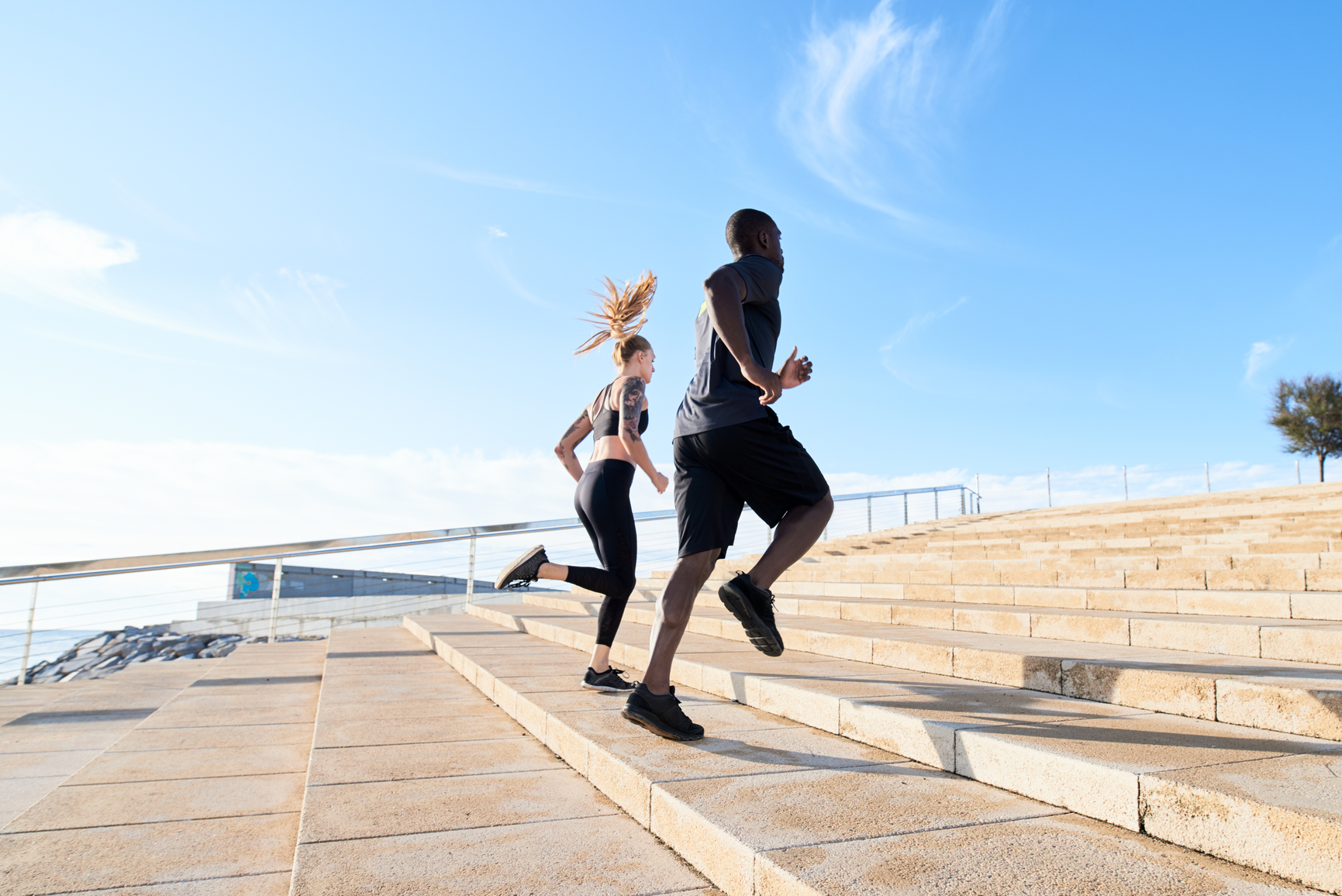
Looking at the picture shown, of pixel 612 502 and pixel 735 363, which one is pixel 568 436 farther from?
pixel 735 363

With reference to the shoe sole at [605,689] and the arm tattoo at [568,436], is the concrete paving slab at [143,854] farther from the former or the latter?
the arm tattoo at [568,436]

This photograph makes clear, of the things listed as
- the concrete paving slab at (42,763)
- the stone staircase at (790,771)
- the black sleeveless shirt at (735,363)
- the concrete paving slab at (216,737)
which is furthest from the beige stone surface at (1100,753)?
the concrete paving slab at (42,763)

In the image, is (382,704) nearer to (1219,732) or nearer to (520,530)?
(1219,732)

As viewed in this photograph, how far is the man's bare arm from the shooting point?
228 cm

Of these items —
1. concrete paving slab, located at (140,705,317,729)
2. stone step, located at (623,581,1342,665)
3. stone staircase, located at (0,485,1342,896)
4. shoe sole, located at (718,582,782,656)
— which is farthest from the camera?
concrete paving slab, located at (140,705,317,729)

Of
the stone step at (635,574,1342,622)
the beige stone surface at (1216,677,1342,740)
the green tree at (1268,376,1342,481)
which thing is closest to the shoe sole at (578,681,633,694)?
the beige stone surface at (1216,677,1342,740)

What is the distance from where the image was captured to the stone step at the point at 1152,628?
8.49 feet

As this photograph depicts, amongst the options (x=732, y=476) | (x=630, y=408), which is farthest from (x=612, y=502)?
(x=732, y=476)

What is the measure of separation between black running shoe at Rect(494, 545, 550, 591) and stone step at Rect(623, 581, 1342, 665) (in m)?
2.10

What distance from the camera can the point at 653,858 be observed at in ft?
5.60

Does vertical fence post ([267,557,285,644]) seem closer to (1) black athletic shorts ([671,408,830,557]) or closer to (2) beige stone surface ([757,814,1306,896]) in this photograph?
(1) black athletic shorts ([671,408,830,557])

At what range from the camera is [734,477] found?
2395 millimetres

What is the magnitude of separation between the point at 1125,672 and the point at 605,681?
1.96 m

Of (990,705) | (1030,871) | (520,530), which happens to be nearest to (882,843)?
(1030,871)
